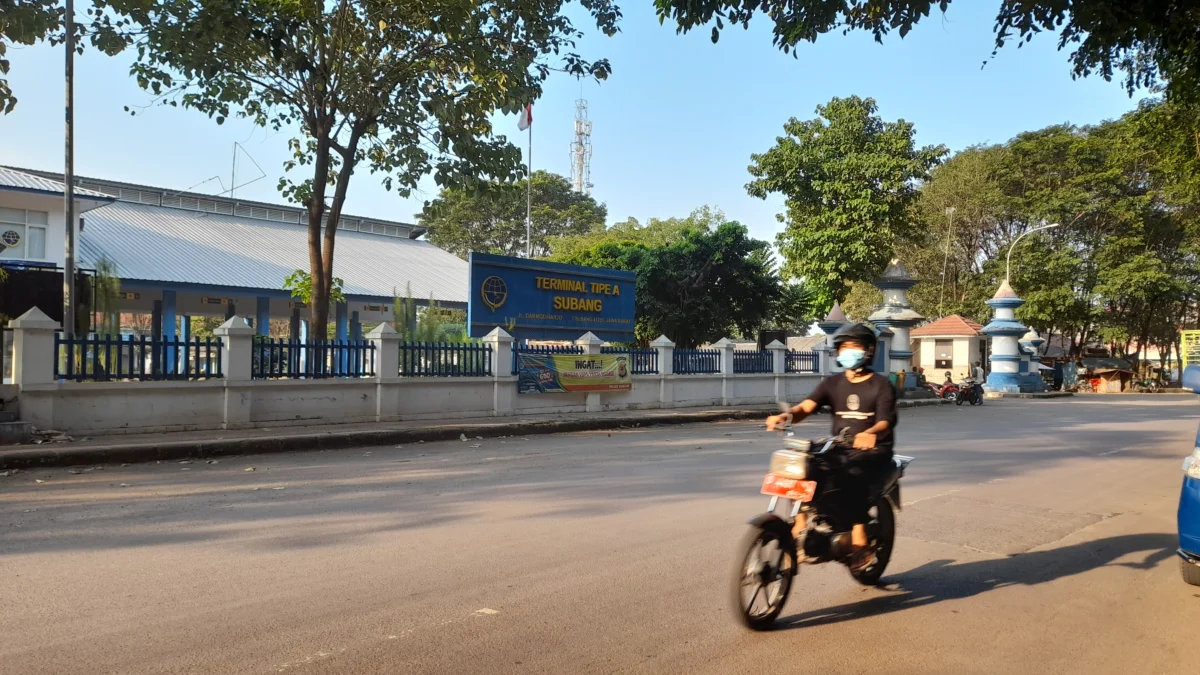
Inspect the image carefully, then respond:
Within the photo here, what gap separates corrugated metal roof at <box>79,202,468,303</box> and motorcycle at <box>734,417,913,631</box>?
2256cm

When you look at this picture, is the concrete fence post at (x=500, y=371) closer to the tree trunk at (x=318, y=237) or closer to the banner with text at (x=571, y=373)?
the banner with text at (x=571, y=373)

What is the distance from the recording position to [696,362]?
21.5m

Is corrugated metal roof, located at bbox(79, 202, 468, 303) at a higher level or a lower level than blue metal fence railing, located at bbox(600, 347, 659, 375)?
higher

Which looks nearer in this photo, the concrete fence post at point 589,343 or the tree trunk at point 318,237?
the tree trunk at point 318,237

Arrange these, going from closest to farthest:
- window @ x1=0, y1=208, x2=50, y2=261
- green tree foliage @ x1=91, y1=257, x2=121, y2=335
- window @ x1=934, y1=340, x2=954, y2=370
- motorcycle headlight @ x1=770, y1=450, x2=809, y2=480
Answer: motorcycle headlight @ x1=770, y1=450, x2=809, y2=480 → green tree foliage @ x1=91, y1=257, x2=121, y2=335 → window @ x1=0, y1=208, x2=50, y2=261 → window @ x1=934, y1=340, x2=954, y2=370

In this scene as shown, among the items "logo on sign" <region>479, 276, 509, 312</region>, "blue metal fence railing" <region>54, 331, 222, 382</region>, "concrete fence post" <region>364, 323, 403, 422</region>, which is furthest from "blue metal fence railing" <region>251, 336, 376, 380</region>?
"logo on sign" <region>479, 276, 509, 312</region>

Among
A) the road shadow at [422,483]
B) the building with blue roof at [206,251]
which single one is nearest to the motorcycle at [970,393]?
the road shadow at [422,483]

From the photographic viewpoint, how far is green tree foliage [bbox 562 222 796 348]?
29.4m

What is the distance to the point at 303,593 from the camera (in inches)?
188

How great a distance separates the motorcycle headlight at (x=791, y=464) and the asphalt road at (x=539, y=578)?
795 mm

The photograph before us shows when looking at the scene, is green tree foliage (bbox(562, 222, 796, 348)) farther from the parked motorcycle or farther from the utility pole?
the parked motorcycle

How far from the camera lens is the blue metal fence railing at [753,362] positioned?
2279 centimetres

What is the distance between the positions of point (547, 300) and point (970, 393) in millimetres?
15748

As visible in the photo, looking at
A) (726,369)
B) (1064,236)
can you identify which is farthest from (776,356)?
(1064,236)
